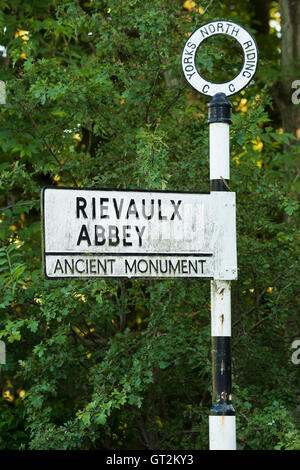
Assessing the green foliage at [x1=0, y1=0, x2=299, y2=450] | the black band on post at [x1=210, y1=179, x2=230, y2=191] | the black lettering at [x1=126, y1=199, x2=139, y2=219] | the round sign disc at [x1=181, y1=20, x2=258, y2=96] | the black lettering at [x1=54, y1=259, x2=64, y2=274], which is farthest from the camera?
the green foliage at [x1=0, y1=0, x2=299, y2=450]

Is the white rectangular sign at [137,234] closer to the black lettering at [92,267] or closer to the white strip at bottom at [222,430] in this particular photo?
the black lettering at [92,267]

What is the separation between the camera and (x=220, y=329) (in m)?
3.08

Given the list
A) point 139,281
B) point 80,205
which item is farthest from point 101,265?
point 139,281

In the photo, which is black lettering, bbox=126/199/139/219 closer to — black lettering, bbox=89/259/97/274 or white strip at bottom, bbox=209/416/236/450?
black lettering, bbox=89/259/97/274

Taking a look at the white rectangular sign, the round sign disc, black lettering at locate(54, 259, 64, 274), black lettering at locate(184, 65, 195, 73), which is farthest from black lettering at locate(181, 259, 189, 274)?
black lettering at locate(184, 65, 195, 73)

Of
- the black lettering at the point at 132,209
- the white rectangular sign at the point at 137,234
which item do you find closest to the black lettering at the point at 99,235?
the white rectangular sign at the point at 137,234

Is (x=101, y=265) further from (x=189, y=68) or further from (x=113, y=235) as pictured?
(x=189, y=68)

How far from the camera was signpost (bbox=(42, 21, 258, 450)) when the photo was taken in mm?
2854

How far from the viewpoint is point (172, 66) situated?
20.8 ft

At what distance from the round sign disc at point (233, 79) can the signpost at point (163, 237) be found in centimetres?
9
